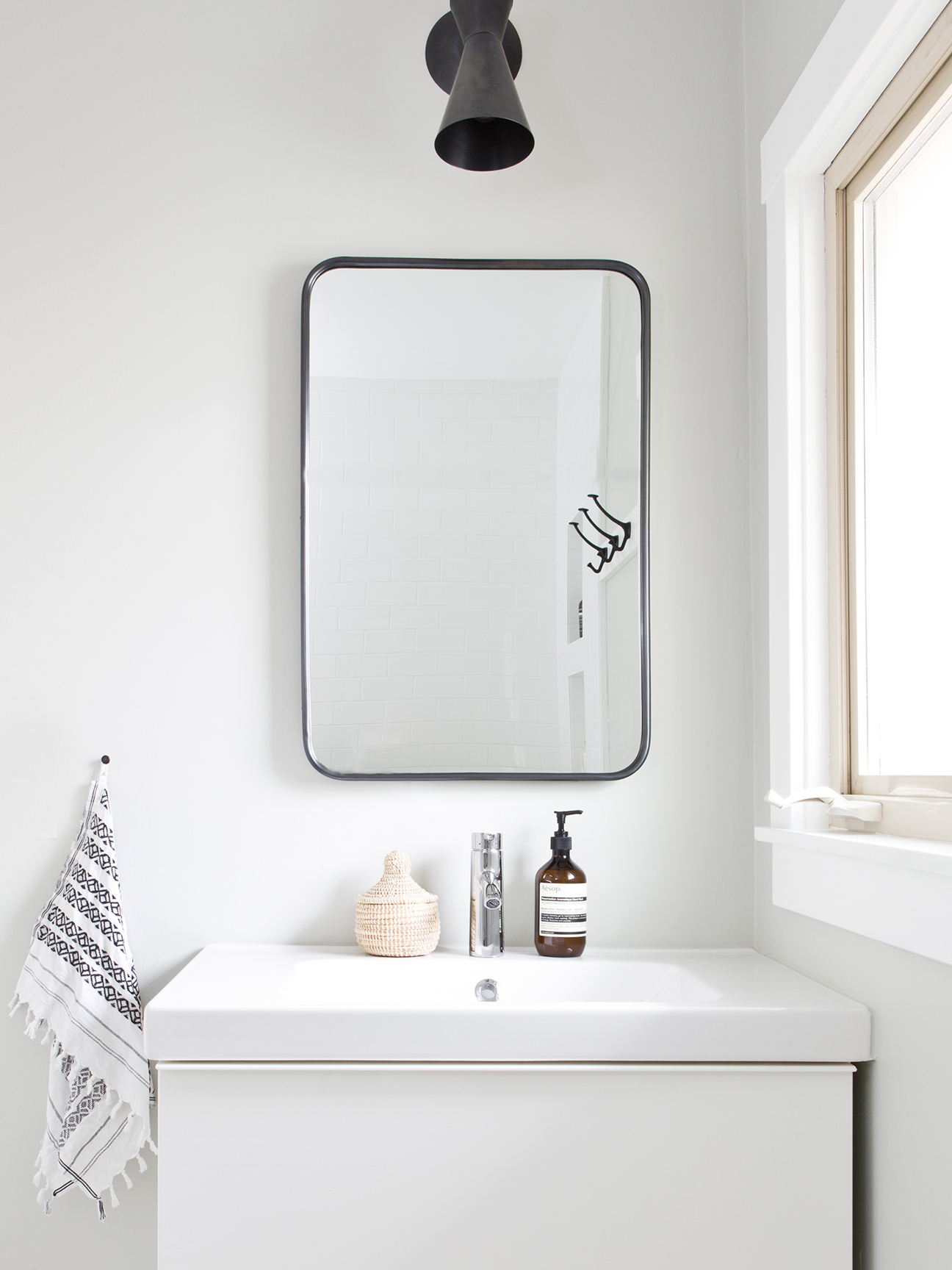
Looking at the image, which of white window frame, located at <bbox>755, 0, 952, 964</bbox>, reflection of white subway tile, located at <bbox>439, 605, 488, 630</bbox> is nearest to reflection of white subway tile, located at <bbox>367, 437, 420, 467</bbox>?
reflection of white subway tile, located at <bbox>439, 605, 488, 630</bbox>

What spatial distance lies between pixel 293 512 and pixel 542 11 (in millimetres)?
822

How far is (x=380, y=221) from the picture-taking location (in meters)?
1.36

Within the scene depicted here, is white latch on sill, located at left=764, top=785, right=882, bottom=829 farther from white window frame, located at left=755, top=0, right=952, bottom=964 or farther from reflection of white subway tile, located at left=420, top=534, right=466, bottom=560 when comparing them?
reflection of white subway tile, located at left=420, top=534, right=466, bottom=560

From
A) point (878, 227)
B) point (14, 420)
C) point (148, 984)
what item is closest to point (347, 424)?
point (14, 420)

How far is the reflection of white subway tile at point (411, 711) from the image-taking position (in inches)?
51.3

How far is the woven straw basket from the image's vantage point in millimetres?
1206

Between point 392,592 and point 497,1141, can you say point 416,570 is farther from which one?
point 497,1141

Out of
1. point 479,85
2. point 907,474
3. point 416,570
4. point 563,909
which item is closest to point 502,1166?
point 563,909

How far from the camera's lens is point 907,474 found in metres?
1.02

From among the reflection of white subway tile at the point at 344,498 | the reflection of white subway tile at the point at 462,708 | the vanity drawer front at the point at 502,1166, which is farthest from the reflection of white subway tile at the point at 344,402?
the vanity drawer front at the point at 502,1166

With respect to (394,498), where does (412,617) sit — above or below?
below

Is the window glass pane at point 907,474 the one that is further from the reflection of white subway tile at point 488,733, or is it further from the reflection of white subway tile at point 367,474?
the reflection of white subway tile at point 367,474

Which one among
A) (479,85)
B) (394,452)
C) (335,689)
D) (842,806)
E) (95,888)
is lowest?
(95,888)

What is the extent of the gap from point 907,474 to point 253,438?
0.85m
